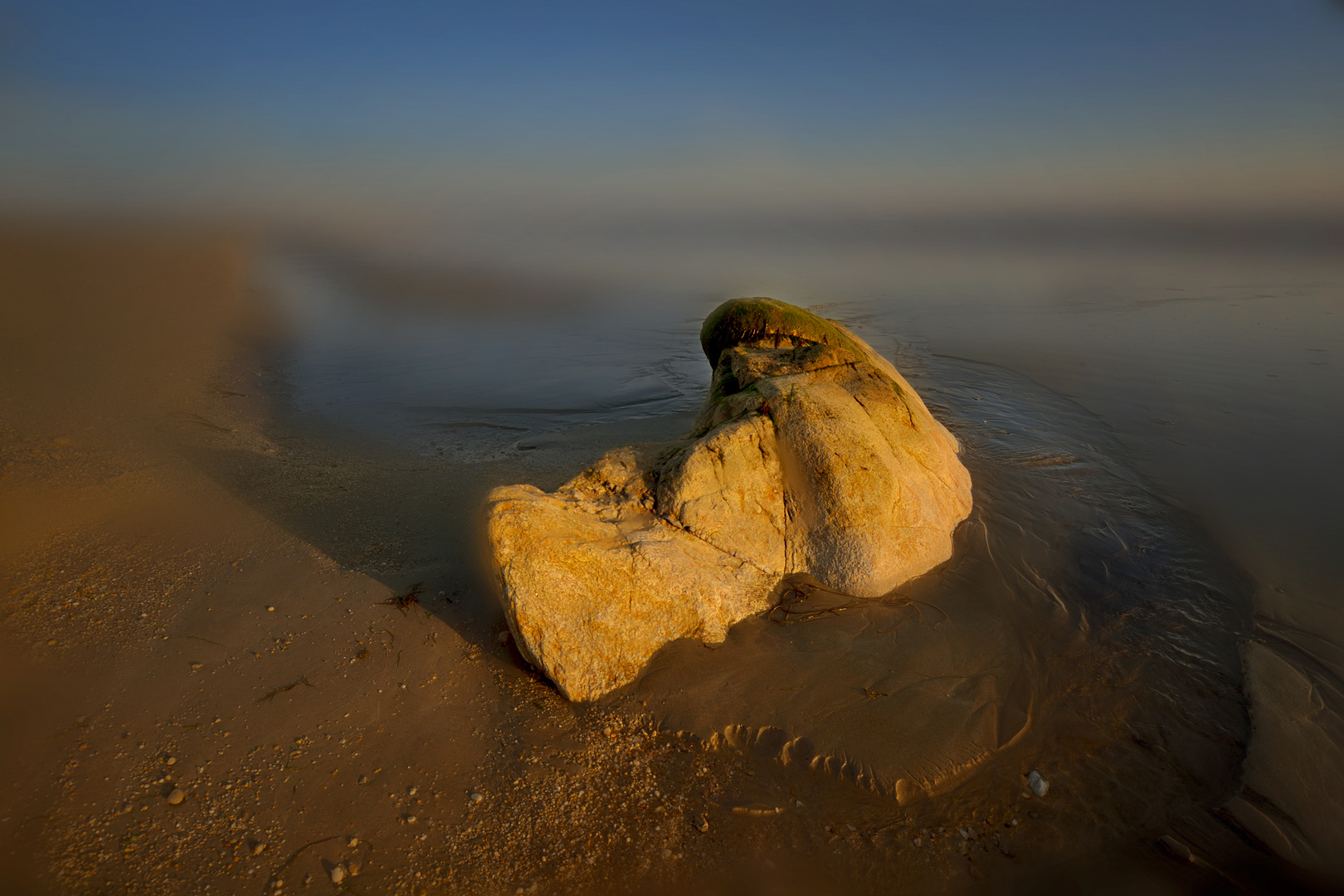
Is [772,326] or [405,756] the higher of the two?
[772,326]

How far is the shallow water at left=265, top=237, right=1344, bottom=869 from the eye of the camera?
141 inches

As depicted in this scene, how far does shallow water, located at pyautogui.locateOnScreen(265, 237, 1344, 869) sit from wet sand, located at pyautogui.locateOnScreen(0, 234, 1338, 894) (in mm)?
55

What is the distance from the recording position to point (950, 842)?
10.3 ft

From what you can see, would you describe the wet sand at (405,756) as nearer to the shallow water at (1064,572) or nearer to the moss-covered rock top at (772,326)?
the shallow water at (1064,572)

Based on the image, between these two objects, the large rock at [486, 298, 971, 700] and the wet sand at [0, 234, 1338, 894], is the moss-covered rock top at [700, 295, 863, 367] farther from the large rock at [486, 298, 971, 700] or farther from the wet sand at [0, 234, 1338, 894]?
the wet sand at [0, 234, 1338, 894]

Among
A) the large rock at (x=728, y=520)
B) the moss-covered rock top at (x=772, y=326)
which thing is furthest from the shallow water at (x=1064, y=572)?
the moss-covered rock top at (x=772, y=326)

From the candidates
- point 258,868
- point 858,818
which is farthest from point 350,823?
point 858,818

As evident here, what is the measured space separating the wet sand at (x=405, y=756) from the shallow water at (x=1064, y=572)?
55 mm

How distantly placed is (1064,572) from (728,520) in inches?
119

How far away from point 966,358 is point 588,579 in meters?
11.4

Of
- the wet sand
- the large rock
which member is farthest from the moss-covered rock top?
the wet sand

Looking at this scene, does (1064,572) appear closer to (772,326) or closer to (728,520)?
(728,520)

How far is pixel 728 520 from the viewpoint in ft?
15.8

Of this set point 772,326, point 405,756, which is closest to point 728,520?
point 405,756
